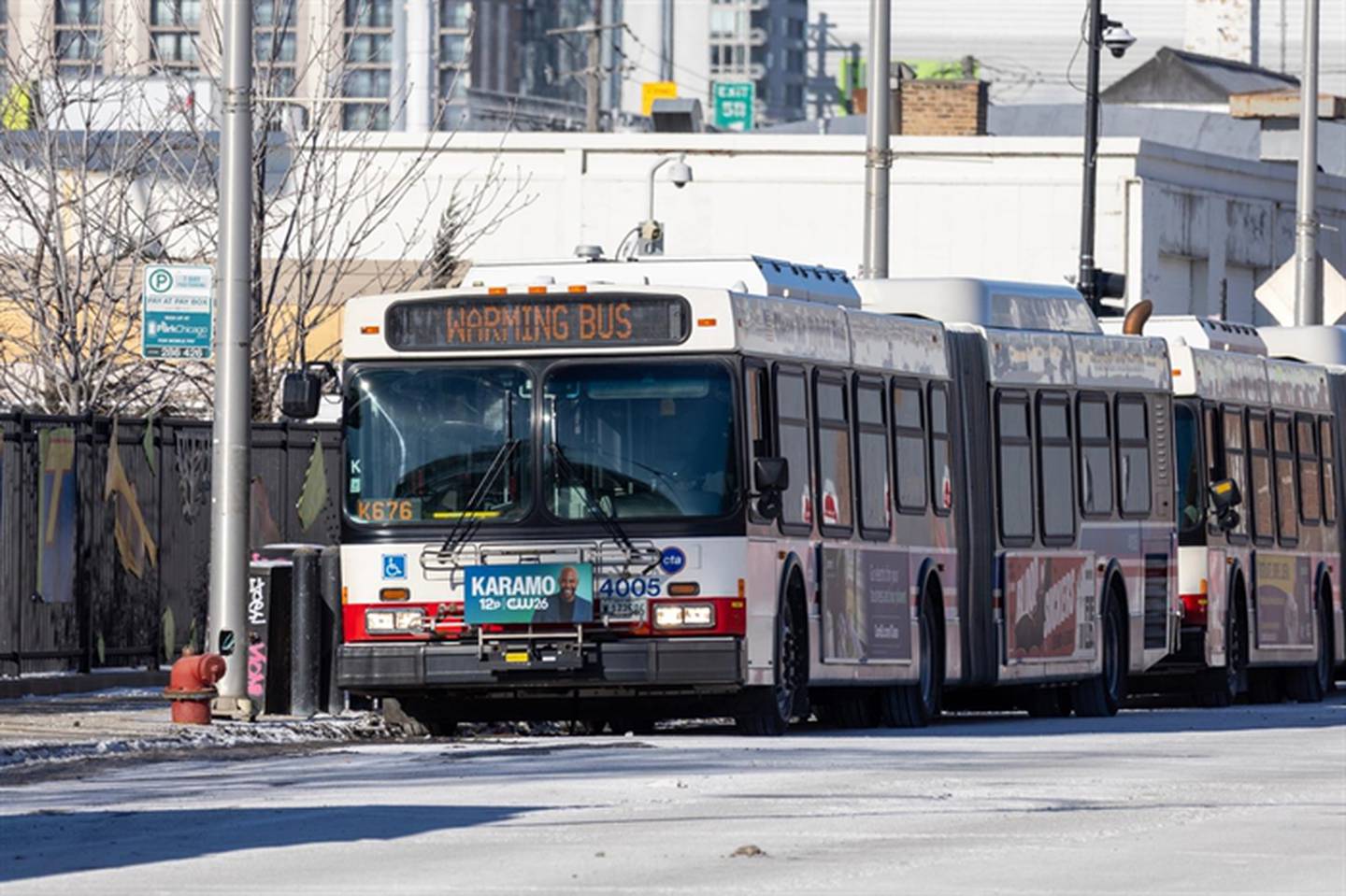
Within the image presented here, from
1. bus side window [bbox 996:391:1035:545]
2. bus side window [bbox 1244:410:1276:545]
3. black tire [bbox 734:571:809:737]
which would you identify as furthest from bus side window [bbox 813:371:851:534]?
bus side window [bbox 1244:410:1276:545]

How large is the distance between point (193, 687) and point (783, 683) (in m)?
3.63

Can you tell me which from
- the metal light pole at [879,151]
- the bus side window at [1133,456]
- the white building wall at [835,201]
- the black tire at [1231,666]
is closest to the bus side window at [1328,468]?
the black tire at [1231,666]

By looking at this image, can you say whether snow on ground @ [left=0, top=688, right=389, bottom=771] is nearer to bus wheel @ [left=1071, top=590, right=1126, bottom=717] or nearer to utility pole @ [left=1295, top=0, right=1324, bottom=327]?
bus wheel @ [left=1071, top=590, right=1126, bottom=717]

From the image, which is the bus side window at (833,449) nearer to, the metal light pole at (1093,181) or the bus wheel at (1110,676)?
the bus wheel at (1110,676)

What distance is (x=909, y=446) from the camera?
24.6 meters

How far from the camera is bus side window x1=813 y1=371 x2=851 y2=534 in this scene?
2302cm

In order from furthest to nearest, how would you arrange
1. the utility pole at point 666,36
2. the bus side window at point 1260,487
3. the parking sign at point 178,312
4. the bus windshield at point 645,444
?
the utility pole at point 666,36
the bus side window at point 1260,487
the parking sign at point 178,312
the bus windshield at point 645,444

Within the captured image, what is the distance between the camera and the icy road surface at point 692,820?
1271 centimetres

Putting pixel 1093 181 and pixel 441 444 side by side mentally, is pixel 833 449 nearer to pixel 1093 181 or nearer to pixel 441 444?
pixel 441 444

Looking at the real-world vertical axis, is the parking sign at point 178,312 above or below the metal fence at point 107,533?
above

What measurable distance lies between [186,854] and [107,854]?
31 centimetres

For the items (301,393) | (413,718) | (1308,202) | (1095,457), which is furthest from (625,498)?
(1308,202)

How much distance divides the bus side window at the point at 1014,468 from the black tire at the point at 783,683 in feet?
13.8

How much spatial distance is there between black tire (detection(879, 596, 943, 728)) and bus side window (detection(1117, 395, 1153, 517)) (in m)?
3.74
